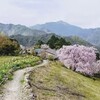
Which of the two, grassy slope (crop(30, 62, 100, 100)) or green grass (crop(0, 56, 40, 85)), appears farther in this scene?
green grass (crop(0, 56, 40, 85))

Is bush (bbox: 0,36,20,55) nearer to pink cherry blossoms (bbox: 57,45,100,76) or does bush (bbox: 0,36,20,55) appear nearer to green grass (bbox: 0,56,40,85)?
pink cherry blossoms (bbox: 57,45,100,76)

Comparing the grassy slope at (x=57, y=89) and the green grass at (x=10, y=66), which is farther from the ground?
the green grass at (x=10, y=66)

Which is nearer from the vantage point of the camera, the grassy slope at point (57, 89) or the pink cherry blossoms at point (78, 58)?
the grassy slope at point (57, 89)

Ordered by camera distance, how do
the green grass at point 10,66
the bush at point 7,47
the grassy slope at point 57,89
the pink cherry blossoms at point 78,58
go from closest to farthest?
the grassy slope at point 57,89 → the green grass at point 10,66 → the pink cherry blossoms at point 78,58 → the bush at point 7,47

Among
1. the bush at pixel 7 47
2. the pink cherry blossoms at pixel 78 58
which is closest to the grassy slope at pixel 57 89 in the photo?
the pink cherry blossoms at pixel 78 58

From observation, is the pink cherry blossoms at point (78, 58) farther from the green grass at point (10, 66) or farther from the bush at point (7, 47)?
the bush at point (7, 47)

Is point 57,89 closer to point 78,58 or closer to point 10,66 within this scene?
point 10,66

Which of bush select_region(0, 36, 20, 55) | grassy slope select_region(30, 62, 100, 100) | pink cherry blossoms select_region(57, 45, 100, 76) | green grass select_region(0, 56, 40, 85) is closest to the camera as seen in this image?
grassy slope select_region(30, 62, 100, 100)

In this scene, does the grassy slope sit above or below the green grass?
below

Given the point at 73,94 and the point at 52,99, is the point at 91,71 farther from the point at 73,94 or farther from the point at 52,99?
the point at 52,99

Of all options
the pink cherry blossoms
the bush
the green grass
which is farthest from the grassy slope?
the bush

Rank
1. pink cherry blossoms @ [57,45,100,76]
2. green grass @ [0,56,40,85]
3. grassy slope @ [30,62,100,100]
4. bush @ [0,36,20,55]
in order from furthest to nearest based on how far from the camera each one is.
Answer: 1. bush @ [0,36,20,55]
2. pink cherry blossoms @ [57,45,100,76]
3. green grass @ [0,56,40,85]
4. grassy slope @ [30,62,100,100]

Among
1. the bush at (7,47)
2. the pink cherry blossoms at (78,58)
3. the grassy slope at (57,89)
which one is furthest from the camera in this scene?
the bush at (7,47)

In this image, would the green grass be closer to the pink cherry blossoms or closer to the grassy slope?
the grassy slope
